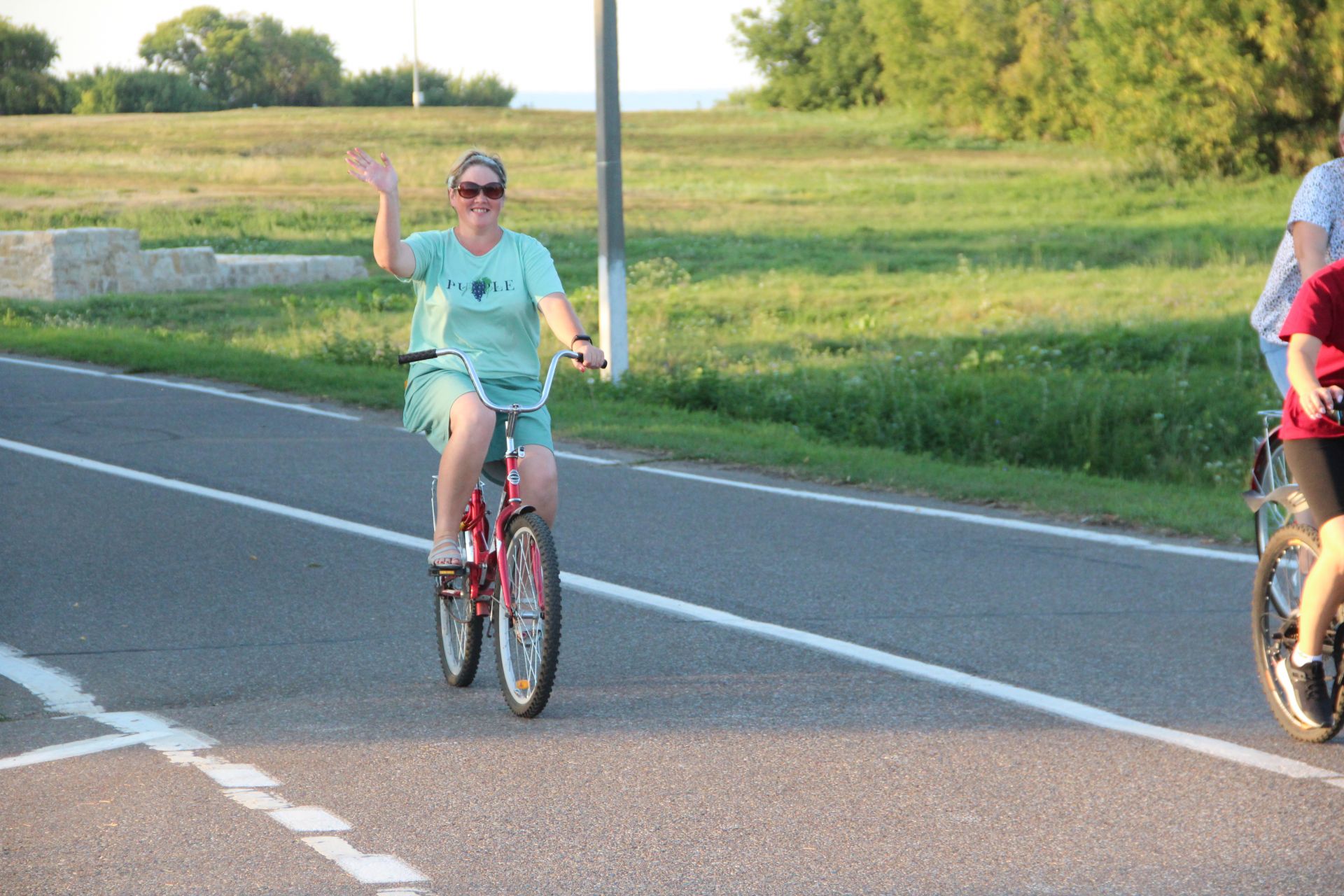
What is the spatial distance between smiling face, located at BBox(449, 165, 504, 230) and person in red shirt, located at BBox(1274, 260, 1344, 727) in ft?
9.07

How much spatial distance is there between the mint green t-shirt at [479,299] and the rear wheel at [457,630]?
656 mm

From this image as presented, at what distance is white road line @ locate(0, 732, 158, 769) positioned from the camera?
5235 mm

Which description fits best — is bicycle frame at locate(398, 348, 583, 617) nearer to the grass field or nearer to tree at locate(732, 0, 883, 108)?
the grass field

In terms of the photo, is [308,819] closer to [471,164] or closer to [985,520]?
[471,164]

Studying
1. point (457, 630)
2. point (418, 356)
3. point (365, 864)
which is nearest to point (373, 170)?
point (418, 356)

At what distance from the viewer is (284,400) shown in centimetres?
1479

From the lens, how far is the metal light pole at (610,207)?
15961 millimetres

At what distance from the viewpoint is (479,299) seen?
5.99 meters

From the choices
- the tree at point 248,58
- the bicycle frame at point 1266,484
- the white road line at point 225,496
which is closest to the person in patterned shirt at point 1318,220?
the bicycle frame at point 1266,484

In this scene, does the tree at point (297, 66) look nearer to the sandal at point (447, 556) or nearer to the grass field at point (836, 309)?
the grass field at point (836, 309)

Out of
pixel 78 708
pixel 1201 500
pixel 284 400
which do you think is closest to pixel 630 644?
pixel 78 708

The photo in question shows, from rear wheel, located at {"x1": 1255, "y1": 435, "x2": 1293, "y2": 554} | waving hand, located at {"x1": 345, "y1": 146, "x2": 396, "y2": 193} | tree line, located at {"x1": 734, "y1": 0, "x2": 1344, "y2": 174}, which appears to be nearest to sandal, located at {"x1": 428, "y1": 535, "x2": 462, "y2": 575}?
waving hand, located at {"x1": 345, "y1": 146, "x2": 396, "y2": 193}

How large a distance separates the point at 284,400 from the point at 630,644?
8.73 meters

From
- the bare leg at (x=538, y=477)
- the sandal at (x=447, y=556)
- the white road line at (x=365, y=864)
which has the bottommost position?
the white road line at (x=365, y=864)
